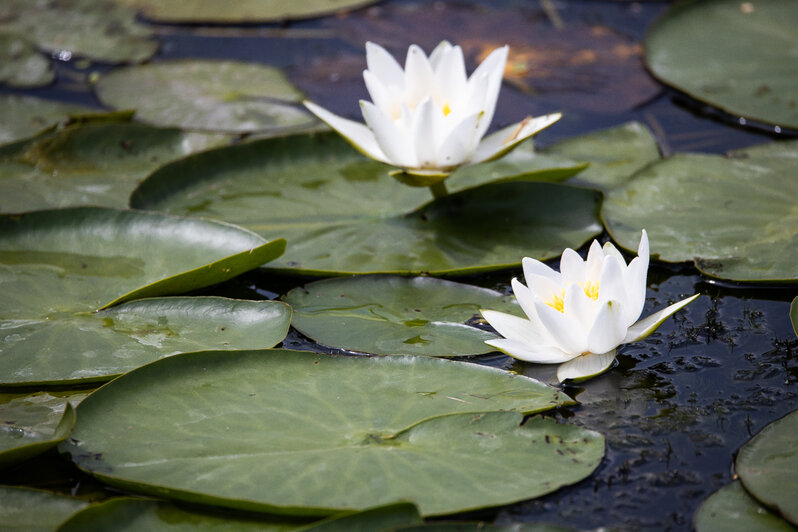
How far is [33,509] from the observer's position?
1.39 meters

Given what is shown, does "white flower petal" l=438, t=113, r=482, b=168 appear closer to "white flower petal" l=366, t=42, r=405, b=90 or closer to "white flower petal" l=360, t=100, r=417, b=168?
"white flower petal" l=360, t=100, r=417, b=168

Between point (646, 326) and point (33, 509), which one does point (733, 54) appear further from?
point (33, 509)

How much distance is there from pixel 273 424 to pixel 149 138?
5.50 ft

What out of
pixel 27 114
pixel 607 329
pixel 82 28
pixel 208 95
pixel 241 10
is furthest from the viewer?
pixel 241 10

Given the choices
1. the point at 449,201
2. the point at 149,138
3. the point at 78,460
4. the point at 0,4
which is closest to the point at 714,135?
the point at 449,201

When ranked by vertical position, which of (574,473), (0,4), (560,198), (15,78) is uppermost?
(0,4)

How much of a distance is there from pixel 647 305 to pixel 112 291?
1519mm

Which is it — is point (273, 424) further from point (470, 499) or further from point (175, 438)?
point (470, 499)

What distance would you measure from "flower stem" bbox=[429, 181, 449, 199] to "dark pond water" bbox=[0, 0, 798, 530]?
0.35 metres

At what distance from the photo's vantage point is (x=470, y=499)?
137cm

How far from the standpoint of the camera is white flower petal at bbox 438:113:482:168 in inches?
80.7

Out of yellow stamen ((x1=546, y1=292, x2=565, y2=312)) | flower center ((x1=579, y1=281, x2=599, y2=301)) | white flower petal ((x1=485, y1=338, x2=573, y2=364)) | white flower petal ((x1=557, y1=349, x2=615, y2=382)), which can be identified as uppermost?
flower center ((x1=579, y1=281, x2=599, y2=301))

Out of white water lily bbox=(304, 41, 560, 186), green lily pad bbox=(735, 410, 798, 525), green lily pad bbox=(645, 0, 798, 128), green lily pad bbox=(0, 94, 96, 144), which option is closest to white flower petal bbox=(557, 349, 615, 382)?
green lily pad bbox=(735, 410, 798, 525)

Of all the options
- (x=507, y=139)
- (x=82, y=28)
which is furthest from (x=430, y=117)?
(x=82, y=28)
